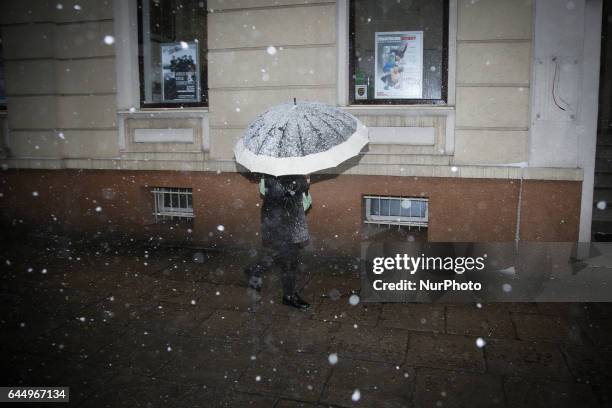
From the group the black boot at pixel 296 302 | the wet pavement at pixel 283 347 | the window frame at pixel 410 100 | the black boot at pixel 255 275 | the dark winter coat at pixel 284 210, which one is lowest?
the wet pavement at pixel 283 347

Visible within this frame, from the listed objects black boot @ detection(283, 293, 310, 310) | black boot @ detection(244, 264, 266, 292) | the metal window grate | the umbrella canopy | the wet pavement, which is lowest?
the wet pavement

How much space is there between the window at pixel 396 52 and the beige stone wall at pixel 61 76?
4222 mm

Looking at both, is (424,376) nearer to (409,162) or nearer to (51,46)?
(409,162)

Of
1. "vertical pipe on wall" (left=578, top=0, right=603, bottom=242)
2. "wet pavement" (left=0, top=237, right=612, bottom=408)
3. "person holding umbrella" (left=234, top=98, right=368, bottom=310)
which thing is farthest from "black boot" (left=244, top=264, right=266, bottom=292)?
"vertical pipe on wall" (left=578, top=0, right=603, bottom=242)

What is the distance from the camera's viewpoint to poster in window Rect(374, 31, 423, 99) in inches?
264

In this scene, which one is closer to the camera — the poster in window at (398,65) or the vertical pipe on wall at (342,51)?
the vertical pipe on wall at (342,51)

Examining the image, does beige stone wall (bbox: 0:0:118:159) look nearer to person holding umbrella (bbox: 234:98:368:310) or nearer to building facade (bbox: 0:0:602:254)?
building facade (bbox: 0:0:602:254)

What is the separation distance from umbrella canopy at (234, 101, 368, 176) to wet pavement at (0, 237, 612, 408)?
1697mm

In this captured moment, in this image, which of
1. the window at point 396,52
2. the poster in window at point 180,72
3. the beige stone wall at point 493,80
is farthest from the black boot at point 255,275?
the poster in window at point 180,72

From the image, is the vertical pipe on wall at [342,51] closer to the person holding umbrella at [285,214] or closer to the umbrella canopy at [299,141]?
the umbrella canopy at [299,141]

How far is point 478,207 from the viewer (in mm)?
6273

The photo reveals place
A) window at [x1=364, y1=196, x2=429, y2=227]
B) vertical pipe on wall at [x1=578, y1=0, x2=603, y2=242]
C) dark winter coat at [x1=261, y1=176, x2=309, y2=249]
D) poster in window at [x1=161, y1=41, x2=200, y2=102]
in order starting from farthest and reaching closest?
poster in window at [x1=161, y1=41, x2=200, y2=102] < window at [x1=364, y1=196, x2=429, y2=227] < vertical pipe on wall at [x1=578, y1=0, x2=603, y2=242] < dark winter coat at [x1=261, y1=176, x2=309, y2=249]

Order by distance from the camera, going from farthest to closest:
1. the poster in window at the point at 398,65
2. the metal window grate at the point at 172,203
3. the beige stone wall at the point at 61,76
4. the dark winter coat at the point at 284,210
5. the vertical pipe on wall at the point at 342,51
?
the metal window grate at the point at 172,203 < the beige stone wall at the point at 61,76 < the poster in window at the point at 398,65 < the vertical pipe on wall at the point at 342,51 < the dark winter coat at the point at 284,210

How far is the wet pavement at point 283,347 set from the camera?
349 centimetres
